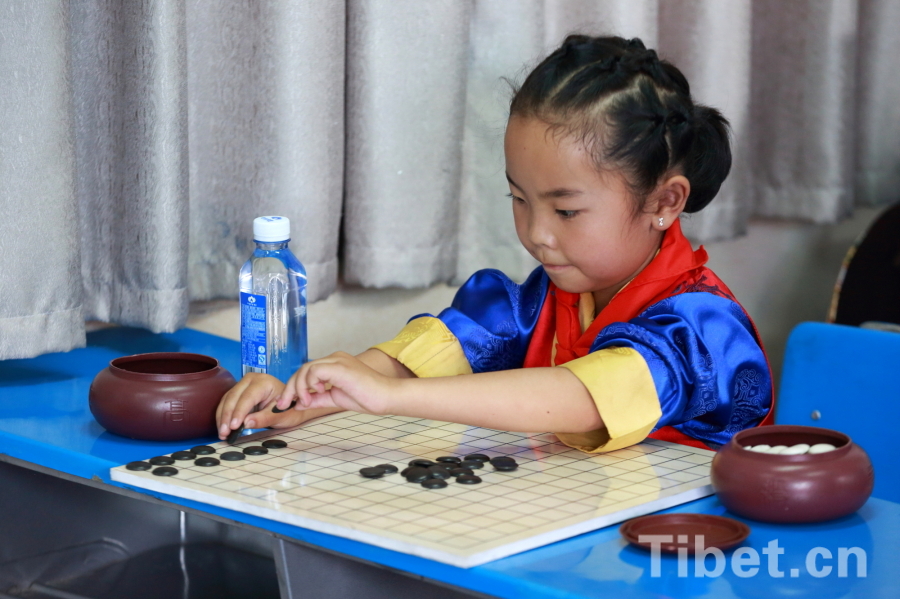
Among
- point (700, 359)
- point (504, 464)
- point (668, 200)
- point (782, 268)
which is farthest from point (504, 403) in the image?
point (782, 268)

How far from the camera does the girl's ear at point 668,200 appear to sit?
116 centimetres

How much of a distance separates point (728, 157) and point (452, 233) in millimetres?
548

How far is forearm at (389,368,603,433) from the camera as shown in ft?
3.32

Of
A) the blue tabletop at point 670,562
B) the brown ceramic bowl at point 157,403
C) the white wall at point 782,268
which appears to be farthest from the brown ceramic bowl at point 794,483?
the white wall at point 782,268

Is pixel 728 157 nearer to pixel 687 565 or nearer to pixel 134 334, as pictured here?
pixel 687 565

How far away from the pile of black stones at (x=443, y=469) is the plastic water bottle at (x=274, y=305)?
0.98 ft

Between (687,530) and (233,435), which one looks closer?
(687,530)

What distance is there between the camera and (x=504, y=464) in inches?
37.6

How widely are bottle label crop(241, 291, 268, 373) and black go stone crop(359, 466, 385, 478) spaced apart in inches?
11.8

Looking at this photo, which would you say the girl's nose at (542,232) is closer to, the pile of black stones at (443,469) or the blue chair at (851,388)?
the pile of black stones at (443,469)

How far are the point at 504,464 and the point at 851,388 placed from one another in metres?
0.52

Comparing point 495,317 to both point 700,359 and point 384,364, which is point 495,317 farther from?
point 700,359

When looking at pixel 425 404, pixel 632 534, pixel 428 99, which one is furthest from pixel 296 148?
pixel 632 534

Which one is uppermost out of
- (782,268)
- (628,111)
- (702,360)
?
(628,111)
